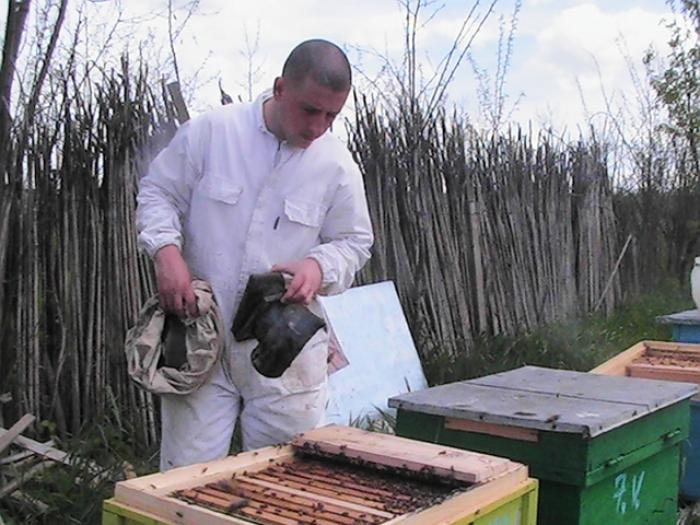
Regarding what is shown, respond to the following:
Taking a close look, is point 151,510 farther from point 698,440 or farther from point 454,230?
point 454,230

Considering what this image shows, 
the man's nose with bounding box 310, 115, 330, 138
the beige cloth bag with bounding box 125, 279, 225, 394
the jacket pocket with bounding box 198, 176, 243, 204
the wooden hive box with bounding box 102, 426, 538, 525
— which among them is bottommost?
the wooden hive box with bounding box 102, 426, 538, 525

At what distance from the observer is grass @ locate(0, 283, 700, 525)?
2.94 m

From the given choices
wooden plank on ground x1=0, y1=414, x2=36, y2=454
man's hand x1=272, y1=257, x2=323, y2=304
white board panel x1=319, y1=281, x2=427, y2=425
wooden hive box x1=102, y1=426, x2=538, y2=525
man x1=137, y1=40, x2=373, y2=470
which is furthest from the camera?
white board panel x1=319, y1=281, x2=427, y2=425

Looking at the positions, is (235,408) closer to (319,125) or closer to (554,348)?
(319,125)

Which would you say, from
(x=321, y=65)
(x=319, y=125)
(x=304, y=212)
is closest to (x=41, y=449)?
(x=304, y=212)

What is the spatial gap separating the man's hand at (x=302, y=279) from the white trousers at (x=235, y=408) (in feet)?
0.68

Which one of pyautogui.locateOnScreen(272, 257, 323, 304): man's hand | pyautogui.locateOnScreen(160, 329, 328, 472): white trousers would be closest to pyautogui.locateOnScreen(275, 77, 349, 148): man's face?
pyautogui.locateOnScreen(272, 257, 323, 304): man's hand

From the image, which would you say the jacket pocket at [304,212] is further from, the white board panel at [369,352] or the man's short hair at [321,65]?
the white board panel at [369,352]

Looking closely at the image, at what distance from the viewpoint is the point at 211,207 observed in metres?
2.31

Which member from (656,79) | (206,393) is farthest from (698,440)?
(656,79)

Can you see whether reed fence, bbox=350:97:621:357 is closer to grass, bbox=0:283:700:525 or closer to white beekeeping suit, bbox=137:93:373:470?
grass, bbox=0:283:700:525

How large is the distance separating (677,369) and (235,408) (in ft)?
6.88

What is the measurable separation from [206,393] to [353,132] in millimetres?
2970

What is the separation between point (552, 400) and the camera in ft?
7.97
